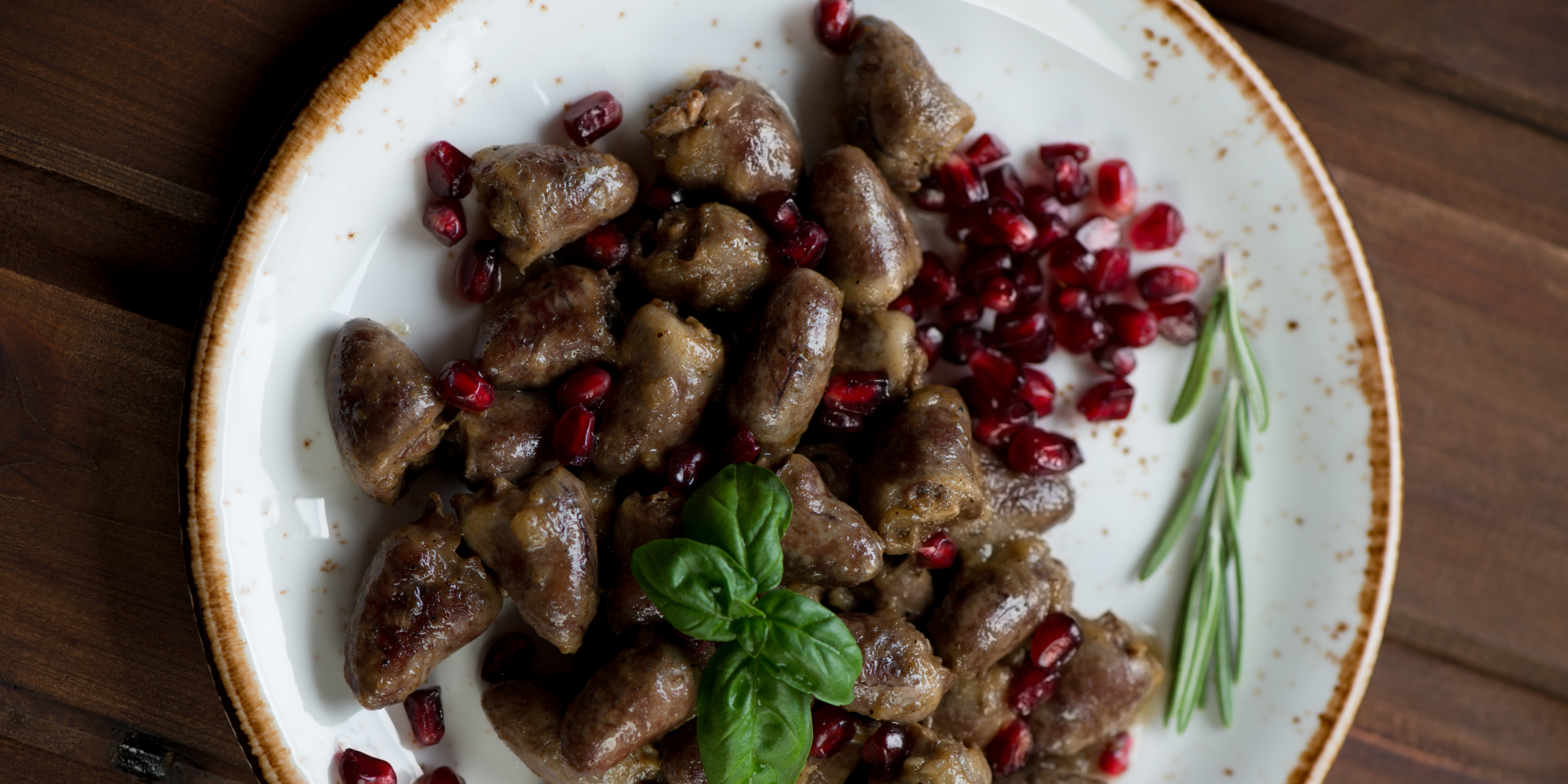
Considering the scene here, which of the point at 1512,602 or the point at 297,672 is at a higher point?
the point at 297,672

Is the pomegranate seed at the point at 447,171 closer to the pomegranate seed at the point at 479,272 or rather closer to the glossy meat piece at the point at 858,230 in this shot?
the pomegranate seed at the point at 479,272

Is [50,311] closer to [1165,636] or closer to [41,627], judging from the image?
[41,627]

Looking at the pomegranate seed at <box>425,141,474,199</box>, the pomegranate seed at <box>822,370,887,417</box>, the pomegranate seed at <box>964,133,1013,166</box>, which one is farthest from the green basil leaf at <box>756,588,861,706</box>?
the pomegranate seed at <box>964,133,1013,166</box>

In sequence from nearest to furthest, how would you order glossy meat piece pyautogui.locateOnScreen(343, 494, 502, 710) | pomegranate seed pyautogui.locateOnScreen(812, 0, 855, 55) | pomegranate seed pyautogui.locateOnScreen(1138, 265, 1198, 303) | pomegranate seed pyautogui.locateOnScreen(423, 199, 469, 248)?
glossy meat piece pyautogui.locateOnScreen(343, 494, 502, 710) → pomegranate seed pyautogui.locateOnScreen(423, 199, 469, 248) → pomegranate seed pyautogui.locateOnScreen(812, 0, 855, 55) → pomegranate seed pyautogui.locateOnScreen(1138, 265, 1198, 303)

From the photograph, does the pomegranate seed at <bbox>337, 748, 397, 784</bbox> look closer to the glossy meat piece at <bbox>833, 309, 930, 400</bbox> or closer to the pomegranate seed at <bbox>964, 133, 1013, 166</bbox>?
the glossy meat piece at <bbox>833, 309, 930, 400</bbox>

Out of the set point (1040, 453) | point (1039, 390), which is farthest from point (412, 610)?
point (1039, 390)


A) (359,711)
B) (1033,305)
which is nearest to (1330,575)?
(1033,305)

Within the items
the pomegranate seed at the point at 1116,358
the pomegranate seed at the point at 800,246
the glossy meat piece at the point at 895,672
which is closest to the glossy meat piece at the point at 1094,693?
the glossy meat piece at the point at 895,672
